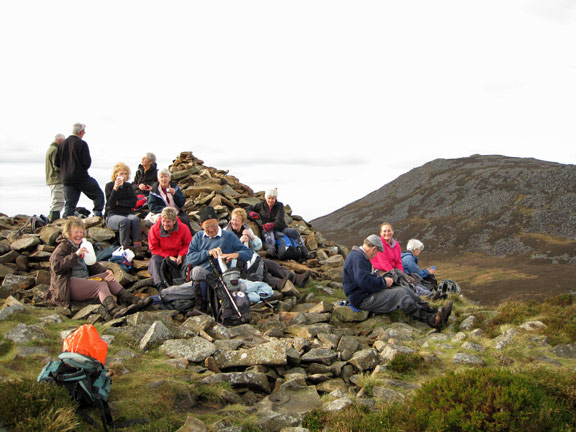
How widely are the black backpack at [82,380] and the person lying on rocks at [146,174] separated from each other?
1095cm

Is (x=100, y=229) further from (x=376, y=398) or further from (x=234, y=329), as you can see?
(x=376, y=398)

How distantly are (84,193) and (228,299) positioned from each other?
788 cm

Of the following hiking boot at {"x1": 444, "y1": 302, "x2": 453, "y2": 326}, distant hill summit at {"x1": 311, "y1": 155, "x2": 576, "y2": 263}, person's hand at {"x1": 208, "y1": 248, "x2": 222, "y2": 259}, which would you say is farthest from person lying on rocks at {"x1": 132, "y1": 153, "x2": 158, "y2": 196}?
distant hill summit at {"x1": 311, "y1": 155, "x2": 576, "y2": 263}

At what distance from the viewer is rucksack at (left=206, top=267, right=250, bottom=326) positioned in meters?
9.55

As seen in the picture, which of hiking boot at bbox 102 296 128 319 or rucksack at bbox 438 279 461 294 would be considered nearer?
hiking boot at bbox 102 296 128 319

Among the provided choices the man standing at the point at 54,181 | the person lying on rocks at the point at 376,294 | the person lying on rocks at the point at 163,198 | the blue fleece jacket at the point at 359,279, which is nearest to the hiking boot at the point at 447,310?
the person lying on rocks at the point at 376,294

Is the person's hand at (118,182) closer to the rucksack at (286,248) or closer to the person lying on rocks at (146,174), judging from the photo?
the person lying on rocks at (146,174)

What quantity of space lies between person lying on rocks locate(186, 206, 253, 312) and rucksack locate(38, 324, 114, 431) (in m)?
4.49

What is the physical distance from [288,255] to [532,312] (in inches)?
281

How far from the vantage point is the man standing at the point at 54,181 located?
14.6 meters

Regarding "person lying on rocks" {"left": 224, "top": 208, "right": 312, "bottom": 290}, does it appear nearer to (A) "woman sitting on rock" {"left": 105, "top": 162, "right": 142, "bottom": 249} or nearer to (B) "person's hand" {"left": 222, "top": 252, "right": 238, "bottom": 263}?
(B) "person's hand" {"left": 222, "top": 252, "right": 238, "bottom": 263}

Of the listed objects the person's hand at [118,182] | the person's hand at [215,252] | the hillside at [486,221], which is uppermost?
the person's hand at [118,182]

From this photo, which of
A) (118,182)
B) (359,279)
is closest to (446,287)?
(359,279)

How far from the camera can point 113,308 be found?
9430 millimetres
